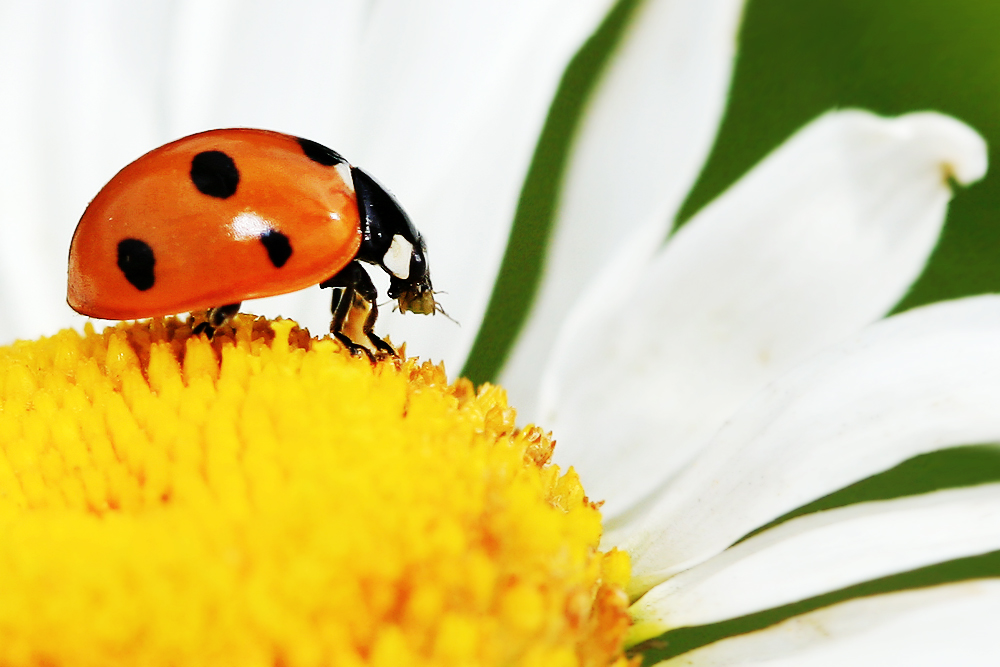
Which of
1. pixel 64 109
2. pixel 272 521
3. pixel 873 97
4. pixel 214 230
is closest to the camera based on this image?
pixel 272 521

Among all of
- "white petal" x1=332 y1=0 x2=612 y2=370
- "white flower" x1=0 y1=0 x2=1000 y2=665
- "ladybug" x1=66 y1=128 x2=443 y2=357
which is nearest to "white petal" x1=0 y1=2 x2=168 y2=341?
"white flower" x1=0 y1=0 x2=1000 y2=665

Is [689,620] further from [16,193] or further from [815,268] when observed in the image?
[16,193]

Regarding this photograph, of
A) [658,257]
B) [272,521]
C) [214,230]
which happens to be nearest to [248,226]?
[214,230]

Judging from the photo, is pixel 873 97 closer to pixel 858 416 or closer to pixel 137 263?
pixel 858 416

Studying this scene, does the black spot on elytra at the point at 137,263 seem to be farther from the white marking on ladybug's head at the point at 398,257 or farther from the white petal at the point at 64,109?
the white petal at the point at 64,109

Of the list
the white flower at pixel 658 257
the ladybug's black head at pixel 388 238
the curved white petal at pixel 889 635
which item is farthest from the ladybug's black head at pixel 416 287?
A: the curved white petal at pixel 889 635

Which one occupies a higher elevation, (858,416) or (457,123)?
(457,123)
